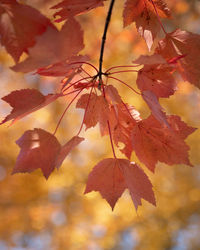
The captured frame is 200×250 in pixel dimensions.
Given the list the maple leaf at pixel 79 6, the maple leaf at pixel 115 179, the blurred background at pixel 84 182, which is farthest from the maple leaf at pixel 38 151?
the blurred background at pixel 84 182

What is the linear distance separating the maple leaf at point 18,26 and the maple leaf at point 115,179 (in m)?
0.29

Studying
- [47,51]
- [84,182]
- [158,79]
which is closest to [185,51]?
[158,79]

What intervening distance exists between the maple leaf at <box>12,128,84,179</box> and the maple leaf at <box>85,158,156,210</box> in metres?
0.10

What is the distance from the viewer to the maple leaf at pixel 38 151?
1.81 feet

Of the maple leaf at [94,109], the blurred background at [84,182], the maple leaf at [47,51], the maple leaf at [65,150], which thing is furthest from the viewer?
the blurred background at [84,182]

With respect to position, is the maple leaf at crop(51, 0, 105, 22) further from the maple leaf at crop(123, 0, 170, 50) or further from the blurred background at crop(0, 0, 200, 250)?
the blurred background at crop(0, 0, 200, 250)

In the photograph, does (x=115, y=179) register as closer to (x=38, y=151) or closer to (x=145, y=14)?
(x=38, y=151)

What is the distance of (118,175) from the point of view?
63cm

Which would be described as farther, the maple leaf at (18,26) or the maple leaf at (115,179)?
the maple leaf at (115,179)

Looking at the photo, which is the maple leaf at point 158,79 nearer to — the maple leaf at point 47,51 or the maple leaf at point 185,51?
the maple leaf at point 185,51

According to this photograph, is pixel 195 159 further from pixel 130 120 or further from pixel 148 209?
pixel 130 120

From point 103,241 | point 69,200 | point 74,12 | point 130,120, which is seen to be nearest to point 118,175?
point 130,120

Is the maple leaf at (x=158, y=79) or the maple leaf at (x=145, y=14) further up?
the maple leaf at (x=145, y=14)

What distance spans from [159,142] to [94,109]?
0.16 metres
